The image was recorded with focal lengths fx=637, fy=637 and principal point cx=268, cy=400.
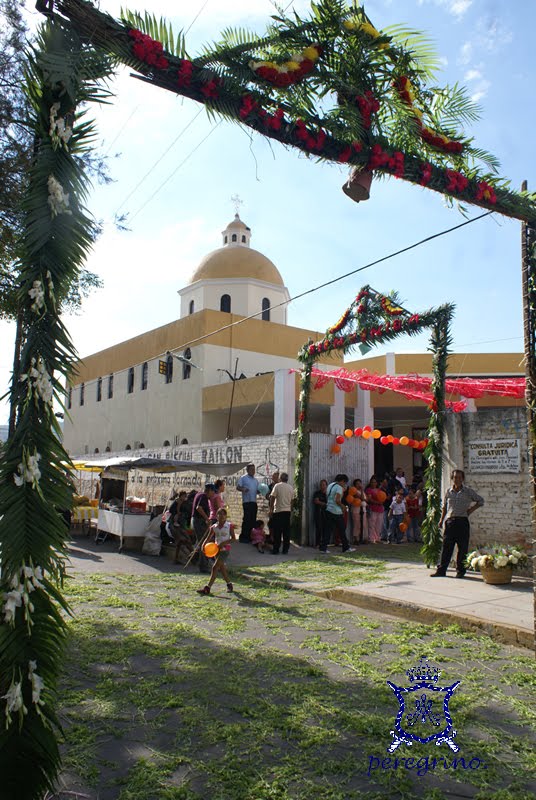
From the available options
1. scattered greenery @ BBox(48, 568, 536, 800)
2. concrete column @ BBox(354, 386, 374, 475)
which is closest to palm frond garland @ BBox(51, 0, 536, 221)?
scattered greenery @ BBox(48, 568, 536, 800)

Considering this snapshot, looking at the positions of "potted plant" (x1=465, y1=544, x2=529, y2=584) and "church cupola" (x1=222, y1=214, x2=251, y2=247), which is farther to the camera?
"church cupola" (x1=222, y1=214, x2=251, y2=247)

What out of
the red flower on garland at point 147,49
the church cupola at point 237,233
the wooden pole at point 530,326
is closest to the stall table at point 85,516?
the wooden pole at point 530,326

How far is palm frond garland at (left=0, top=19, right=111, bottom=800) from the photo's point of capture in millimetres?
3379

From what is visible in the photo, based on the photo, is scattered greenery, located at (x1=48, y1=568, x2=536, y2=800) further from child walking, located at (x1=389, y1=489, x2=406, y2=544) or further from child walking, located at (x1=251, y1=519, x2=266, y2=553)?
child walking, located at (x1=389, y1=489, x2=406, y2=544)

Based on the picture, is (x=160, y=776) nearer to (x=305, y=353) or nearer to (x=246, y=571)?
(x=246, y=571)

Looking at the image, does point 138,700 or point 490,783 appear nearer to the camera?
point 490,783

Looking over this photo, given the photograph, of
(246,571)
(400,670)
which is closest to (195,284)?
(246,571)

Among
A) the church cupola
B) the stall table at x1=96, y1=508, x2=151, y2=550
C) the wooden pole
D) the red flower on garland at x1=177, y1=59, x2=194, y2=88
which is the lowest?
the stall table at x1=96, y1=508, x2=151, y2=550

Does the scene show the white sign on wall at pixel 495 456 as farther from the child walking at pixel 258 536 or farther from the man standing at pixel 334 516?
the child walking at pixel 258 536

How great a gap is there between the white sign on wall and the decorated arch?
672cm

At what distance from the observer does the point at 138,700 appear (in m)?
5.17

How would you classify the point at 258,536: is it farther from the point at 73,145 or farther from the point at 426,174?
the point at 73,145

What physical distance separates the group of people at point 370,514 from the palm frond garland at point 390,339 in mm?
982

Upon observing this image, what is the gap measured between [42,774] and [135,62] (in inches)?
176
